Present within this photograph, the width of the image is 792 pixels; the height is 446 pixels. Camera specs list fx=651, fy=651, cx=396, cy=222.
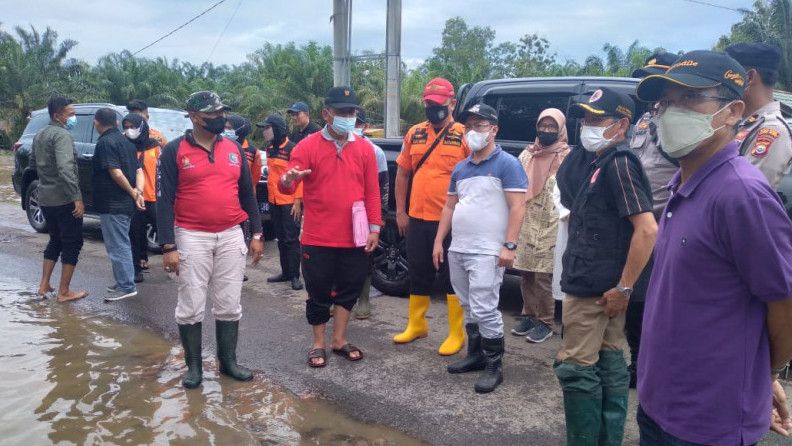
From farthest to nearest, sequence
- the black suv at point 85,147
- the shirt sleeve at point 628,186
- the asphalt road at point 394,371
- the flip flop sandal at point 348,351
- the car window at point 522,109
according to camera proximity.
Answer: the black suv at point 85,147, the car window at point 522,109, the flip flop sandal at point 348,351, the asphalt road at point 394,371, the shirt sleeve at point 628,186

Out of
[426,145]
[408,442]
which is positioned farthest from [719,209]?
[426,145]

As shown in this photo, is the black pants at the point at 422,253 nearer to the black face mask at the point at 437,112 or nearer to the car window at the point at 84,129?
the black face mask at the point at 437,112

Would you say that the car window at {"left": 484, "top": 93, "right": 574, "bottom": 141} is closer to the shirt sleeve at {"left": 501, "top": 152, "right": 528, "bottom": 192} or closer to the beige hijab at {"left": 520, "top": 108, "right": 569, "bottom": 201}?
the beige hijab at {"left": 520, "top": 108, "right": 569, "bottom": 201}

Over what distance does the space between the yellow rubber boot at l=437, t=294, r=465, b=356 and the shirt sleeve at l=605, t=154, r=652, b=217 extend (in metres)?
2.01

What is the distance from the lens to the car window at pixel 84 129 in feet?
29.9

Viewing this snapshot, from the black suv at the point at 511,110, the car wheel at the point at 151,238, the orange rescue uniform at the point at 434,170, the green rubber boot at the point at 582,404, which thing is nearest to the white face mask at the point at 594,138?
the green rubber boot at the point at 582,404

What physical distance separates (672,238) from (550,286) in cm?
323

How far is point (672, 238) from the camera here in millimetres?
1907

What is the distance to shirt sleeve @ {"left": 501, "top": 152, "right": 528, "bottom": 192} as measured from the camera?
13.7 ft

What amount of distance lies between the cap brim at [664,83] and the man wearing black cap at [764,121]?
1214mm

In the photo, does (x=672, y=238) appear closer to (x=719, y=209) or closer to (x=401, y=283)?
(x=719, y=209)

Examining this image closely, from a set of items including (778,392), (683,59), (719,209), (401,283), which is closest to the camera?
(719,209)

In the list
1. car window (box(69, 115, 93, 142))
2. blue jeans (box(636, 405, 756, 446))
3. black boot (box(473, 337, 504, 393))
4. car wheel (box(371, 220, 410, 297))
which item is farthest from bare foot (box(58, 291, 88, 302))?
blue jeans (box(636, 405, 756, 446))

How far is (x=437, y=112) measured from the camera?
15.3 ft
